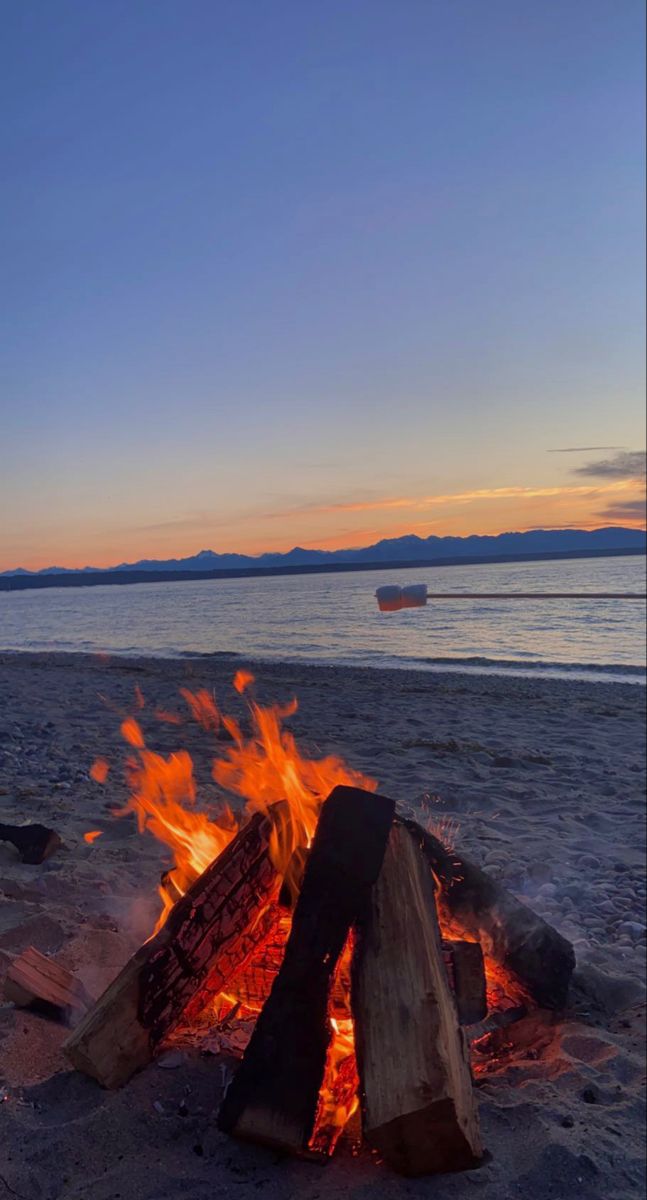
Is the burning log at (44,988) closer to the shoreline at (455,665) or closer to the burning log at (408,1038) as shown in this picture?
the burning log at (408,1038)

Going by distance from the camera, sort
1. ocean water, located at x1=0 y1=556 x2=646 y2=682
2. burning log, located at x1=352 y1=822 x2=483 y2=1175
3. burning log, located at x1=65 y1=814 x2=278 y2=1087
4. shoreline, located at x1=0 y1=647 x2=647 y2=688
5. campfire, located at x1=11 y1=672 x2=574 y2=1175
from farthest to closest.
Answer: ocean water, located at x1=0 y1=556 x2=646 y2=682 → shoreline, located at x1=0 y1=647 x2=647 y2=688 → burning log, located at x1=65 y1=814 x2=278 y2=1087 → campfire, located at x1=11 y1=672 x2=574 y2=1175 → burning log, located at x1=352 y1=822 x2=483 y2=1175

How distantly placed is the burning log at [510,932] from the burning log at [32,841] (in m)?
2.90

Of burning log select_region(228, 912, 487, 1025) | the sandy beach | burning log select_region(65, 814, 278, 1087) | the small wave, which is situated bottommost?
the small wave

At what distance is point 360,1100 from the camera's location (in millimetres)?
2625

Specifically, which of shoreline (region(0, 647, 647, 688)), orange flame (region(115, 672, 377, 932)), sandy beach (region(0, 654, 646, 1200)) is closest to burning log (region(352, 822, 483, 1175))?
sandy beach (region(0, 654, 646, 1200))

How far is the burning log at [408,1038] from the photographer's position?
252cm

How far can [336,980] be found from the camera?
3.20 meters

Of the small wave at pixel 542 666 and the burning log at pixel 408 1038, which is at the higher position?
the burning log at pixel 408 1038

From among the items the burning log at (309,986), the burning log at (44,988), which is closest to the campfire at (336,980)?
the burning log at (309,986)

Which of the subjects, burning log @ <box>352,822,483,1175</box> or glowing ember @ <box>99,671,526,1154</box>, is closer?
burning log @ <box>352,822,483,1175</box>

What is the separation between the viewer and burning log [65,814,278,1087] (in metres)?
2.90

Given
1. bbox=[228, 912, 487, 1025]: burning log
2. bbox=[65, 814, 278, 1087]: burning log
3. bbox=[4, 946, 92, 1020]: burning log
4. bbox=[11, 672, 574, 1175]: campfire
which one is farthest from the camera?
bbox=[4, 946, 92, 1020]: burning log

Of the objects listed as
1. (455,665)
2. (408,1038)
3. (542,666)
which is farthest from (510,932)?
(455,665)

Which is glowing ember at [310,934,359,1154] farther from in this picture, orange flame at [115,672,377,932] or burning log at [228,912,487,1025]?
orange flame at [115,672,377,932]
